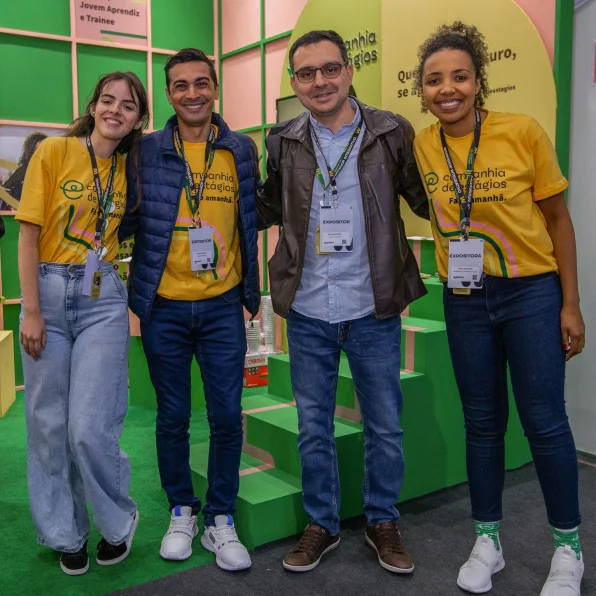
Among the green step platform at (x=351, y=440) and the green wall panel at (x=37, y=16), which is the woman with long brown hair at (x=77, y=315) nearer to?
the green step platform at (x=351, y=440)

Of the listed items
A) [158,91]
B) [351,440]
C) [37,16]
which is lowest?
[351,440]

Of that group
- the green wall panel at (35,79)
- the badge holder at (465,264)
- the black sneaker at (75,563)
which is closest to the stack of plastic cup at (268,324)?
the green wall panel at (35,79)

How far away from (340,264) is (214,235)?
43 cm

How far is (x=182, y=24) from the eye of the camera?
19.0 ft

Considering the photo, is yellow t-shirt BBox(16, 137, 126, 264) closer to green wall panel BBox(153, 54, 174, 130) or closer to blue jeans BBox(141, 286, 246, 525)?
blue jeans BBox(141, 286, 246, 525)

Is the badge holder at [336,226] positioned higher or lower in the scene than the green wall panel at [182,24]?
lower

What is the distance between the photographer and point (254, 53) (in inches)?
223

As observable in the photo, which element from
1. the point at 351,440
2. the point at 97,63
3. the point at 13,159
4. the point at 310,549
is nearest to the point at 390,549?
the point at 310,549

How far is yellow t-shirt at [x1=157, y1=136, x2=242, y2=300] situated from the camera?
2.22m

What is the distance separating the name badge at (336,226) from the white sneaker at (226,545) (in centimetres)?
104

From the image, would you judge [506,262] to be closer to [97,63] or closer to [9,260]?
[9,260]

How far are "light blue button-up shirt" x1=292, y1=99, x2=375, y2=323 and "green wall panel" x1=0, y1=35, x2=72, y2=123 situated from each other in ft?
12.3

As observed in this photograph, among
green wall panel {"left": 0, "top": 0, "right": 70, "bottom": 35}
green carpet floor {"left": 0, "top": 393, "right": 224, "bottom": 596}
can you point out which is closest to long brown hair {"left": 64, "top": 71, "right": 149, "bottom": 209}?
green carpet floor {"left": 0, "top": 393, "right": 224, "bottom": 596}

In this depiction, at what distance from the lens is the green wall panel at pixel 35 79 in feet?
16.5
